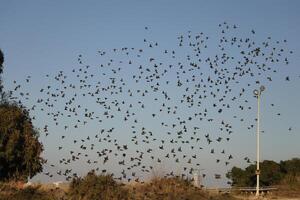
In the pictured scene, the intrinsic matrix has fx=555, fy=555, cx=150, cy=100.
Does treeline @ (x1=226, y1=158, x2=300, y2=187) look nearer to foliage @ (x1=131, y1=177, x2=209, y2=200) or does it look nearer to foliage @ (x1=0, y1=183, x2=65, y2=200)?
foliage @ (x1=131, y1=177, x2=209, y2=200)

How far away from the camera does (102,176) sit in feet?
101

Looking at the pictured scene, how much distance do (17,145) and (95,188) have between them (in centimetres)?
2220

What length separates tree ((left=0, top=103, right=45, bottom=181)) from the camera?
49.7m

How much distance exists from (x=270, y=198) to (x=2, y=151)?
2473 centimetres

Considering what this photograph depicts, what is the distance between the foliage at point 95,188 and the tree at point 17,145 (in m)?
19.4

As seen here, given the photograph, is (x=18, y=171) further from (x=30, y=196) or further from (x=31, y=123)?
(x=30, y=196)

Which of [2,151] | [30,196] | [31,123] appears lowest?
[30,196]

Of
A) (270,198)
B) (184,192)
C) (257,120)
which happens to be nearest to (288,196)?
(270,198)

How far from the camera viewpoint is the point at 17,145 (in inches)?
1984

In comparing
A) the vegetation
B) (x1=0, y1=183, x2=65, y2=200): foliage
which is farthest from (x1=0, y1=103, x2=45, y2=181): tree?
(x1=0, y1=183, x2=65, y2=200): foliage

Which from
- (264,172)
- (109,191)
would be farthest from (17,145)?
(264,172)

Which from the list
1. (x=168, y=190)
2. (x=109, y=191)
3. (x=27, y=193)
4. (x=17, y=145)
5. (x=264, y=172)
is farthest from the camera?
(x=264, y=172)

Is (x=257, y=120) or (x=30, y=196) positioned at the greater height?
(x=257, y=120)

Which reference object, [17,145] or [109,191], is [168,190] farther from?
[17,145]
